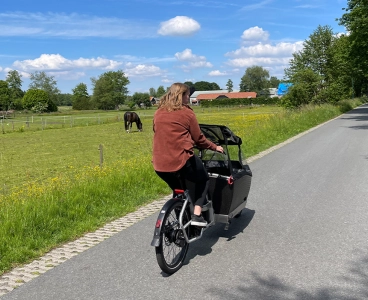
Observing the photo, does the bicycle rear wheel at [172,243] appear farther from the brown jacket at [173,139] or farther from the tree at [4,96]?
the tree at [4,96]

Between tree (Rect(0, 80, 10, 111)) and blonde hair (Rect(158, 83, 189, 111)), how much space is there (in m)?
128

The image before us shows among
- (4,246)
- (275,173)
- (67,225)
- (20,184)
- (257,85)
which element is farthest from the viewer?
(257,85)

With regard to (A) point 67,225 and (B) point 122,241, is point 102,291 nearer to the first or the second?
(B) point 122,241

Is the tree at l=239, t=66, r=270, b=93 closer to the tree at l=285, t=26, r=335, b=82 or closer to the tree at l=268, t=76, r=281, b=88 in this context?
the tree at l=268, t=76, r=281, b=88

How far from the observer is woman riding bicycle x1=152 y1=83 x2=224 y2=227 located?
452 centimetres

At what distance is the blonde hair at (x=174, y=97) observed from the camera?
15.0 feet

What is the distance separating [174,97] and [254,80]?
178 m

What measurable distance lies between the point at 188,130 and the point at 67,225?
2674 mm

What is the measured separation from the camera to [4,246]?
5215 millimetres

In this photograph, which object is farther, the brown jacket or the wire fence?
the wire fence

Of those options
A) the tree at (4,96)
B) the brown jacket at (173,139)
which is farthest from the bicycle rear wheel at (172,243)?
the tree at (4,96)


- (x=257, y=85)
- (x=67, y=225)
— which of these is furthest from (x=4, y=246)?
(x=257, y=85)

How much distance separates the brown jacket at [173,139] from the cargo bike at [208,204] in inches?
13.6

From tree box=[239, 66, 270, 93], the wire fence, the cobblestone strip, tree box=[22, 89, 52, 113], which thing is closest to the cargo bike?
the cobblestone strip
